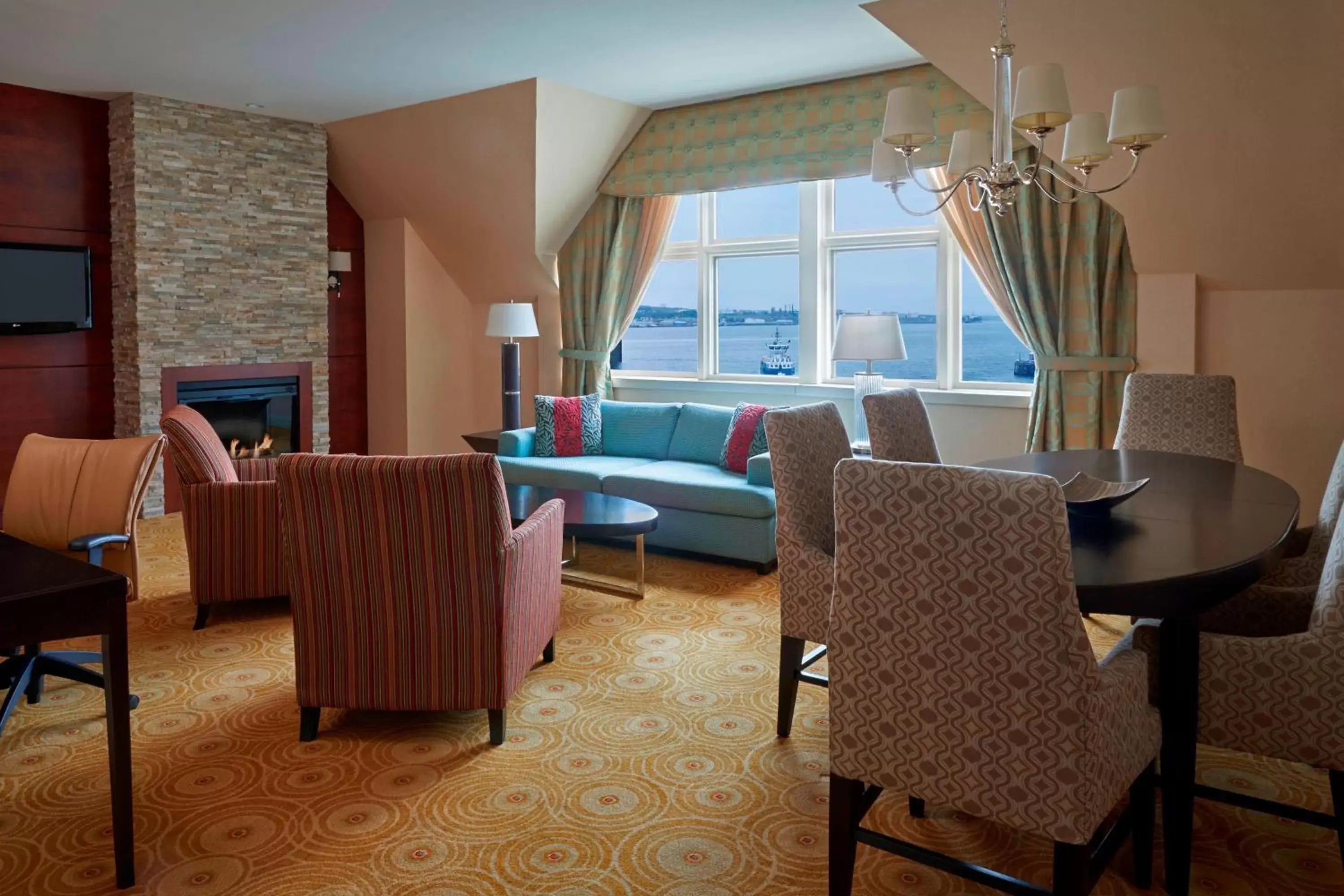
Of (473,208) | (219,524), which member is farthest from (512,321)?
(219,524)

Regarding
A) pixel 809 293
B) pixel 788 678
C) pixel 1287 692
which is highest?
pixel 809 293

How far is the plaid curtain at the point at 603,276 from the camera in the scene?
6.90 metres

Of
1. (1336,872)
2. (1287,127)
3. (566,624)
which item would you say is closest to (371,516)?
(566,624)

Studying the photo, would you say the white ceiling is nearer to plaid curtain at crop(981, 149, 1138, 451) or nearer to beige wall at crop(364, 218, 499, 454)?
plaid curtain at crop(981, 149, 1138, 451)

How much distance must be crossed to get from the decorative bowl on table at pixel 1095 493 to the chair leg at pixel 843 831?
2.89 ft

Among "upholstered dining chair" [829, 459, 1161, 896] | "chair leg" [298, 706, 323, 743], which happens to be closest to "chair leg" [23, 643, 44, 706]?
"chair leg" [298, 706, 323, 743]

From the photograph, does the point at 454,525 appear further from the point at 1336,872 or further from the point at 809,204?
the point at 809,204

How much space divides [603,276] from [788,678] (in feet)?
14.7

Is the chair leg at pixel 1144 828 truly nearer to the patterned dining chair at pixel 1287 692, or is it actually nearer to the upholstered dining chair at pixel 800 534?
the patterned dining chair at pixel 1287 692

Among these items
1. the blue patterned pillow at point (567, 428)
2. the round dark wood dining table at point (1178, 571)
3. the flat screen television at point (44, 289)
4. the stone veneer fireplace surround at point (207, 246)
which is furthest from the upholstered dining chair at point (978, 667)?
the flat screen television at point (44, 289)

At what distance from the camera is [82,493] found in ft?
12.3

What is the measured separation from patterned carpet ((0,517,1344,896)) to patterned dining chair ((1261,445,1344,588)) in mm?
551

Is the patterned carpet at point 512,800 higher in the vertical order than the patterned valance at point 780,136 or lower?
Answer: lower

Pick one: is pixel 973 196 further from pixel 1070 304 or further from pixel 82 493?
pixel 82 493
